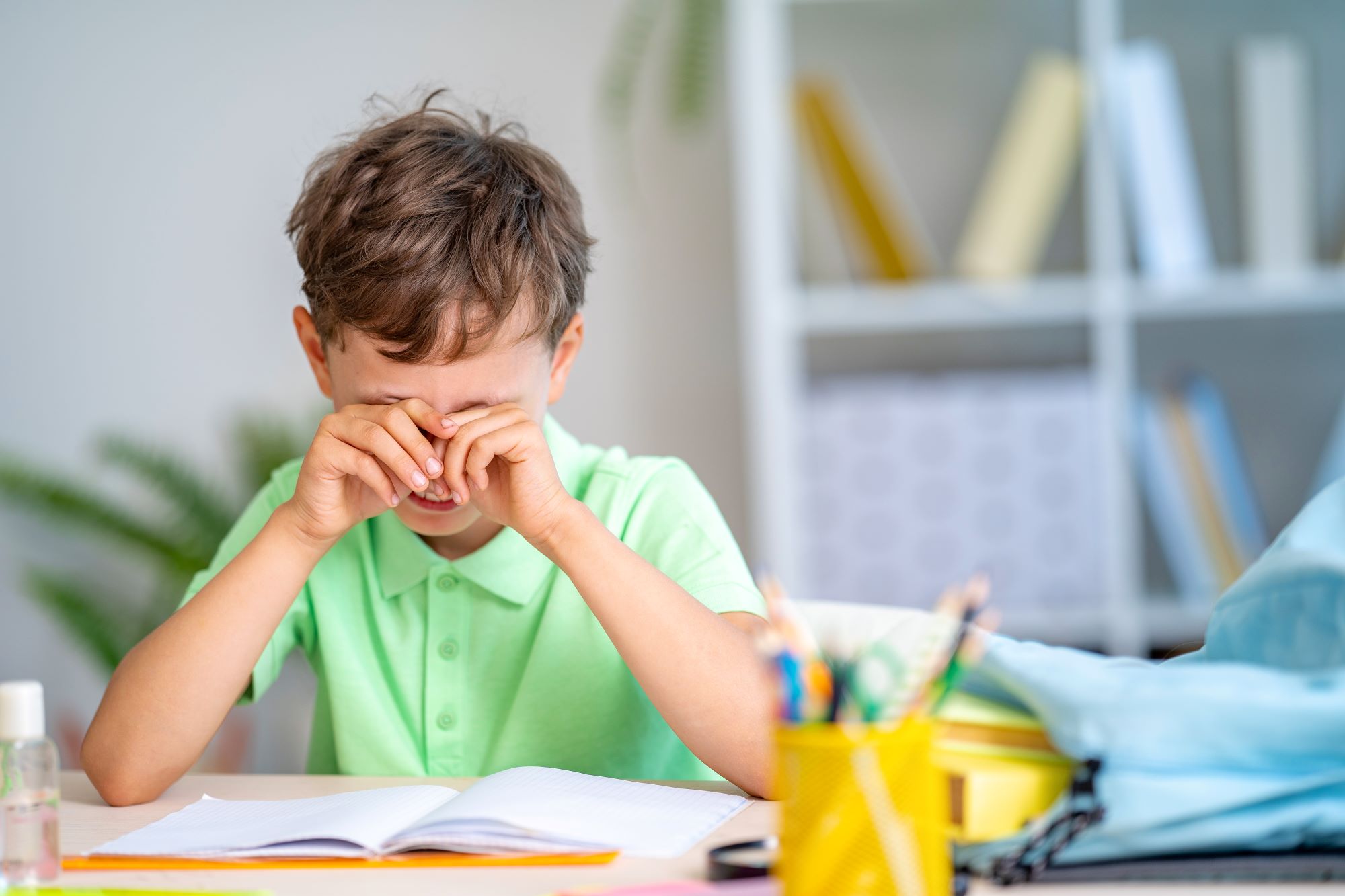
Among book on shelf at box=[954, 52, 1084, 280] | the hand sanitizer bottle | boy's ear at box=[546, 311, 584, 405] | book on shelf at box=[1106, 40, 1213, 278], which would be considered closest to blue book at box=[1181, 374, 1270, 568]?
book on shelf at box=[1106, 40, 1213, 278]

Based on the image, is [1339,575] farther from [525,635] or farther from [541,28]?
[541,28]

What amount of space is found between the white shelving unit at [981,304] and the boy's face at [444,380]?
974mm

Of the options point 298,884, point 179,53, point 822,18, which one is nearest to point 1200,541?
point 822,18

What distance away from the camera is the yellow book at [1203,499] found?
1950mm

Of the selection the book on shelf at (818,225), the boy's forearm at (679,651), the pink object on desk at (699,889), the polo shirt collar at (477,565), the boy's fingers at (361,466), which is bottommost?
the pink object on desk at (699,889)

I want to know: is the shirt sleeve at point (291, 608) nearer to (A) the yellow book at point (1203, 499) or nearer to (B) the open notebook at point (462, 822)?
(B) the open notebook at point (462, 822)

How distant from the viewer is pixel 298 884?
647 millimetres

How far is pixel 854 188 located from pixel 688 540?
1101 millimetres

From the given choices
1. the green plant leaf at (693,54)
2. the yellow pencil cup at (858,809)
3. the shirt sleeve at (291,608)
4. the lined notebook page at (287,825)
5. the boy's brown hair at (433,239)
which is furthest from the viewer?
the green plant leaf at (693,54)

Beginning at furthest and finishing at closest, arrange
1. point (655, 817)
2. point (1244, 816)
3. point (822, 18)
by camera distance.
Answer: point (822, 18) → point (655, 817) → point (1244, 816)

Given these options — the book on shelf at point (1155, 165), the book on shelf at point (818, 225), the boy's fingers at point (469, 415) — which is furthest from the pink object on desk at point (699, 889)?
the book on shelf at point (1155, 165)

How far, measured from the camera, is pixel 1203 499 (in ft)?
6.41

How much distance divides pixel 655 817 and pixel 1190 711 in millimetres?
307

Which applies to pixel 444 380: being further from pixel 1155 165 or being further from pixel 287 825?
pixel 1155 165
